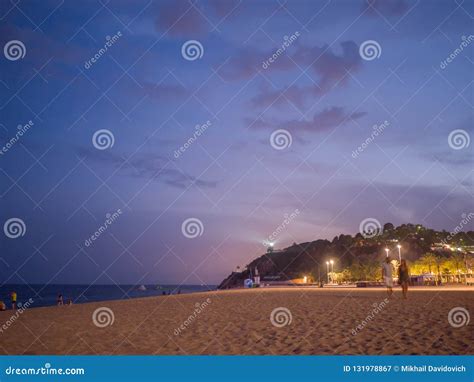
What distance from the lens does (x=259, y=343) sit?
7.93m

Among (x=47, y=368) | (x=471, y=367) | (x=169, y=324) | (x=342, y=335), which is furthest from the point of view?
(x=169, y=324)

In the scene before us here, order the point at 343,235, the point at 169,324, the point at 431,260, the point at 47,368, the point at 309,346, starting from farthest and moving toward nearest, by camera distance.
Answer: the point at 343,235 < the point at 431,260 < the point at 169,324 < the point at 309,346 < the point at 47,368

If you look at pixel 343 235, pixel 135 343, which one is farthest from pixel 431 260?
pixel 343 235

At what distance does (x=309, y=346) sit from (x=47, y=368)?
4.34m

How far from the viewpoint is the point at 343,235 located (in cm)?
19500

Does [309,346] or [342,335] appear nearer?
[309,346]

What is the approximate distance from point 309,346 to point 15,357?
16.1 feet

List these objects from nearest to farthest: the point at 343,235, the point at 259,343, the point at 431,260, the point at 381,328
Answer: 1. the point at 259,343
2. the point at 381,328
3. the point at 431,260
4. the point at 343,235

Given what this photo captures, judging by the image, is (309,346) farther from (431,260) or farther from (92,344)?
(431,260)

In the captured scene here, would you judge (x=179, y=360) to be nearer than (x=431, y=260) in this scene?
Yes

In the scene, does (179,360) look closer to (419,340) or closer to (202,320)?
(419,340)

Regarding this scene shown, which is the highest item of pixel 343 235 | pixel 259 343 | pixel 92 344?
pixel 343 235

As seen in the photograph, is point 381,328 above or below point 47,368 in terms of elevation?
above

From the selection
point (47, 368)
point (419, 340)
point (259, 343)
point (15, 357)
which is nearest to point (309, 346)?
point (259, 343)
